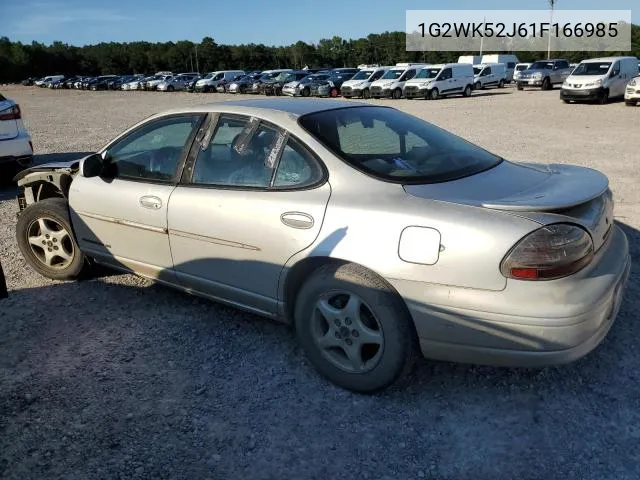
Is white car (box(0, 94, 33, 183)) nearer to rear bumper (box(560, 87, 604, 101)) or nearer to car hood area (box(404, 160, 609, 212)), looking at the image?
car hood area (box(404, 160, 609, 212))

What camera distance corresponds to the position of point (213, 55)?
326ft

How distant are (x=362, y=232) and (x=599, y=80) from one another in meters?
21.2

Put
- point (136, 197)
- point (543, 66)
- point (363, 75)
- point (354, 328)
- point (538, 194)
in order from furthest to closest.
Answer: point (543, 66)
point (363, 75)
point (136, 197)
point (354, 328)
point (538, 194)

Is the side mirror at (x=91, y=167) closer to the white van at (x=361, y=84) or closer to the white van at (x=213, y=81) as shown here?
the white van at (x=361, y=84)

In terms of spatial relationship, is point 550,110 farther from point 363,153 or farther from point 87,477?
point 87,477

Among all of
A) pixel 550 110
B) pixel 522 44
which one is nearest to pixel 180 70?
pixel 522 44

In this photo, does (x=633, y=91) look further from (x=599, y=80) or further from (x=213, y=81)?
(x=213, y=81)

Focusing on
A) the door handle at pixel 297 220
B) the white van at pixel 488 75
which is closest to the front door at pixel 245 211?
the door handle at pixel 297 220

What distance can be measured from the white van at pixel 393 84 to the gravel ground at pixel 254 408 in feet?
84.4

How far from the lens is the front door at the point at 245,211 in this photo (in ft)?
10.1

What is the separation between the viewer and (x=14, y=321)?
13.1 ft

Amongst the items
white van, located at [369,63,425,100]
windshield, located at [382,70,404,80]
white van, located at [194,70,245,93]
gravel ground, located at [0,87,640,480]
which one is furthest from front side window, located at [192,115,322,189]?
white van, located at [194,70,245,93]

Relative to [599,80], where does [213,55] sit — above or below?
above

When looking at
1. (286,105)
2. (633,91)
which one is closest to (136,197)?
(286,105)
